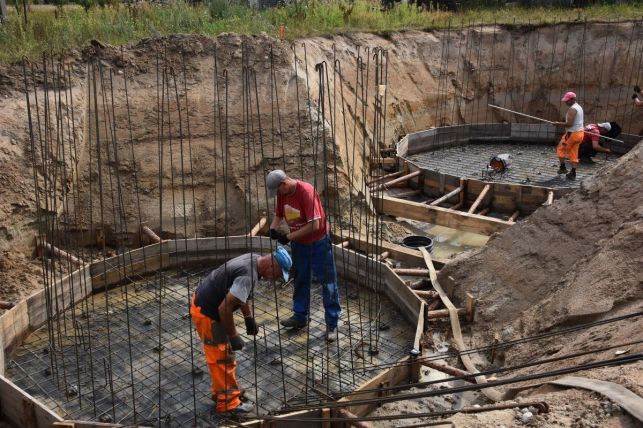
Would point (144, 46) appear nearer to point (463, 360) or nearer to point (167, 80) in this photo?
point (167, 80)

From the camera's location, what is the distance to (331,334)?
15.9ft

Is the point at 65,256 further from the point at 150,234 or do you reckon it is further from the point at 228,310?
the point at 228,310

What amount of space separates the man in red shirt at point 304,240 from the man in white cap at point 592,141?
617 centimetres

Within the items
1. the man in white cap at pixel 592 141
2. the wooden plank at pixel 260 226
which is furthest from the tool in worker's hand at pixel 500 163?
the wooden plank at pixel 260 226

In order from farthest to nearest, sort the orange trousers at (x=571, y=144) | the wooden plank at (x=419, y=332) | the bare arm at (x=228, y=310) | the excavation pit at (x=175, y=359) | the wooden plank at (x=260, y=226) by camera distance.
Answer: the orange trousers at (x=571, y=144) < the wooden plank at (x=260, y=226) < the wooden plank at (x=419, y=332) < the excavation pit at (x=175, y=359) < the bare arm at (x=228, y=310)

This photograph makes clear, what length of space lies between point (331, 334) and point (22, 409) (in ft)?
7.39

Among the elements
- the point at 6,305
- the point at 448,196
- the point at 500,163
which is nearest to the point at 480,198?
the point at 448,196

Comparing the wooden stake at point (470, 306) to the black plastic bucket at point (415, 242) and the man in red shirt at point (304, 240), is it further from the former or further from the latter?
the black plastic bucket at point (415, 242)

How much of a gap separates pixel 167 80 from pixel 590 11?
10.1 m

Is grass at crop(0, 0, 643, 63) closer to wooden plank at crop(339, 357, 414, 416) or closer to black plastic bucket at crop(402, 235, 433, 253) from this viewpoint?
black plastic bucket at crop(402, 235, 433, 253)

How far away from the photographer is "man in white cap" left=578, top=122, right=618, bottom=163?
9.20 meters

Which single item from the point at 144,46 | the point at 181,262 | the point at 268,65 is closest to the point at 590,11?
the point at 268,65

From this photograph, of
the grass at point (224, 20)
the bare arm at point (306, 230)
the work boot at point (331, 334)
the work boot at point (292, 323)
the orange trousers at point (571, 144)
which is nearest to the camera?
the bare arm at point (306, 230)

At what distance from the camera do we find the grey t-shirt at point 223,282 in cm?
364
